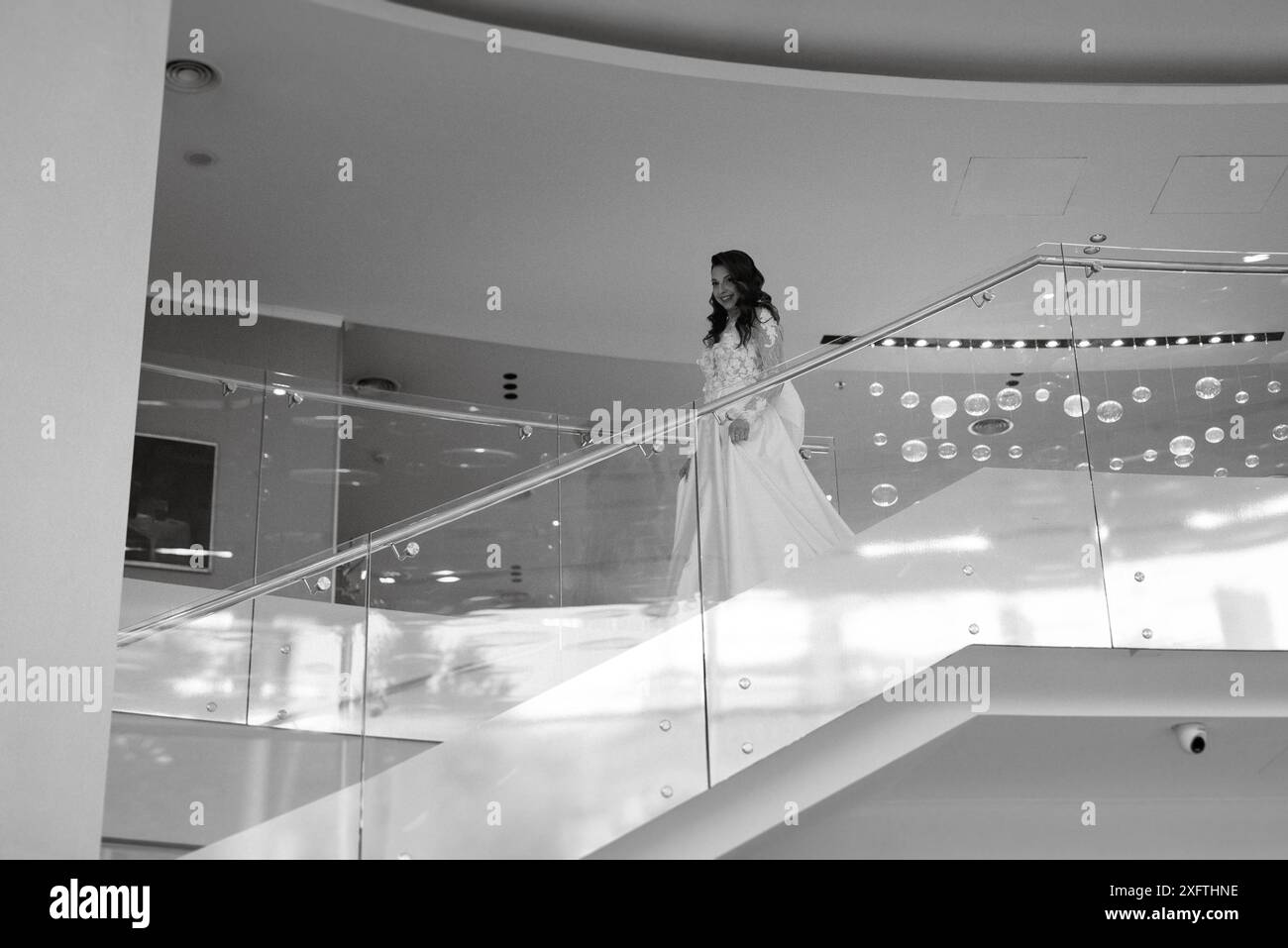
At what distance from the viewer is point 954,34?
6.49 m

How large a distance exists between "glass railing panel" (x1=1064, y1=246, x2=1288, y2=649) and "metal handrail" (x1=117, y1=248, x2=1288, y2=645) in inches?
0.9

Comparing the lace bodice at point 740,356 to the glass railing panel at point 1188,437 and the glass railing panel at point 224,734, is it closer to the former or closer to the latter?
the glass railing panel at point 1188,437

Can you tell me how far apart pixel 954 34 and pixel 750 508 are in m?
3.33

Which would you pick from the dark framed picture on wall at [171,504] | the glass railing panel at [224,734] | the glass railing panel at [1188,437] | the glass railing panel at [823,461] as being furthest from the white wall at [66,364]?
the dark framed picture on wall at [171,504]

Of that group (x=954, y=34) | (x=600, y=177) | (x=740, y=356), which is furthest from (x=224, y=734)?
(x=954, y=34)

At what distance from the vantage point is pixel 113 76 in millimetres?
3035

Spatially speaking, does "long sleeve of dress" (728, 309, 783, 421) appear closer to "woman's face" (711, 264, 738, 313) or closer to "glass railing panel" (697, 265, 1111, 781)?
"woman's face" (711, 264, 738, 313)

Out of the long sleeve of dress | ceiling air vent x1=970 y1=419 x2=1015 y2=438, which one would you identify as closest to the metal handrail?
ceiling air vent x1=970 y1=419 x2=1015 y2=438

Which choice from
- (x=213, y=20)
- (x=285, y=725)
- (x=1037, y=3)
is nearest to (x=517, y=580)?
(x=285, y=725)

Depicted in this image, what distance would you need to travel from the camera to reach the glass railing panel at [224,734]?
4.81 metres

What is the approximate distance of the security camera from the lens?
14.3 ft

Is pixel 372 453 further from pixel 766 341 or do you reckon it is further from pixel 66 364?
pixel 66 364

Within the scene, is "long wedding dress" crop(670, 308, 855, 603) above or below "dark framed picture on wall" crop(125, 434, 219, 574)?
below

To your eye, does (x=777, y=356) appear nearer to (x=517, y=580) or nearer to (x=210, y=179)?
(x=517, y=580)
